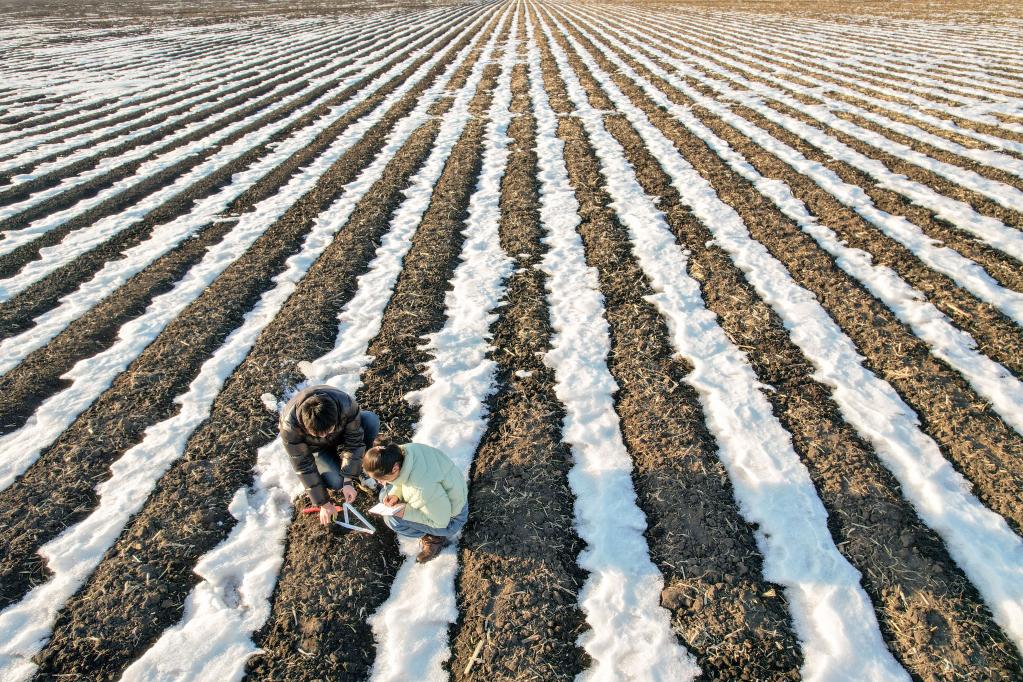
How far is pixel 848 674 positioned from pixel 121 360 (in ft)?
19.0

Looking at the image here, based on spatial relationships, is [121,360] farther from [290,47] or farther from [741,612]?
[290,47]

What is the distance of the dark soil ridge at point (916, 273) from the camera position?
16.5 feet

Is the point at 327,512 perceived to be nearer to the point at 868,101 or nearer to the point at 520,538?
the point at 520,538

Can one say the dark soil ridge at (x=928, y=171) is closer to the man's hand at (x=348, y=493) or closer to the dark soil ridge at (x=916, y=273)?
the dark soil ridge at (x=916, y=273)

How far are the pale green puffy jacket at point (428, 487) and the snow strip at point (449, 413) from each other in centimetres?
28

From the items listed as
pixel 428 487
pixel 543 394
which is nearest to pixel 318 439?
pixel 428 487

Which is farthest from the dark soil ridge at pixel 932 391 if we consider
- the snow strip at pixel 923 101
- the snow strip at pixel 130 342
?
the snow strip at pixel 923 101

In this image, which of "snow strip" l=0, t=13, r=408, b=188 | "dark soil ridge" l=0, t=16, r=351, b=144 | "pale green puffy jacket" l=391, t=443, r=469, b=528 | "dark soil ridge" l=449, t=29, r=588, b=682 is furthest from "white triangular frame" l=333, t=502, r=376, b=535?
"dark soil ridge" l=0, t=16, r=351, b=144

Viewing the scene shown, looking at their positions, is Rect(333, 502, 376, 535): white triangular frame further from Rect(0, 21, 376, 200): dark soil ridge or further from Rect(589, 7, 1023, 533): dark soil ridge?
Rect(0, 21, 376, 200): dark soil ridge

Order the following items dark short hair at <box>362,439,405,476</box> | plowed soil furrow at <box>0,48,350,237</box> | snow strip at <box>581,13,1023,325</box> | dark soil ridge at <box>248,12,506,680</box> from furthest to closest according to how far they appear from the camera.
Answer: plowed soil furrow at <box>0,48,350,237</box> → snow strip at <box>581,13,1023,325</box> → dark short hair at <box>362,439,405,476</box> → dark soil ridge at <box>248,12,506,680</box>

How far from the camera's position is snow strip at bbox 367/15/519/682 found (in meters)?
3.06

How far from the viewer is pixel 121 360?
546 centimetres

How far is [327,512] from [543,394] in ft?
6.06

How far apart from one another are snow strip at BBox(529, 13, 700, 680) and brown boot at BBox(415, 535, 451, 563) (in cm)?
80
